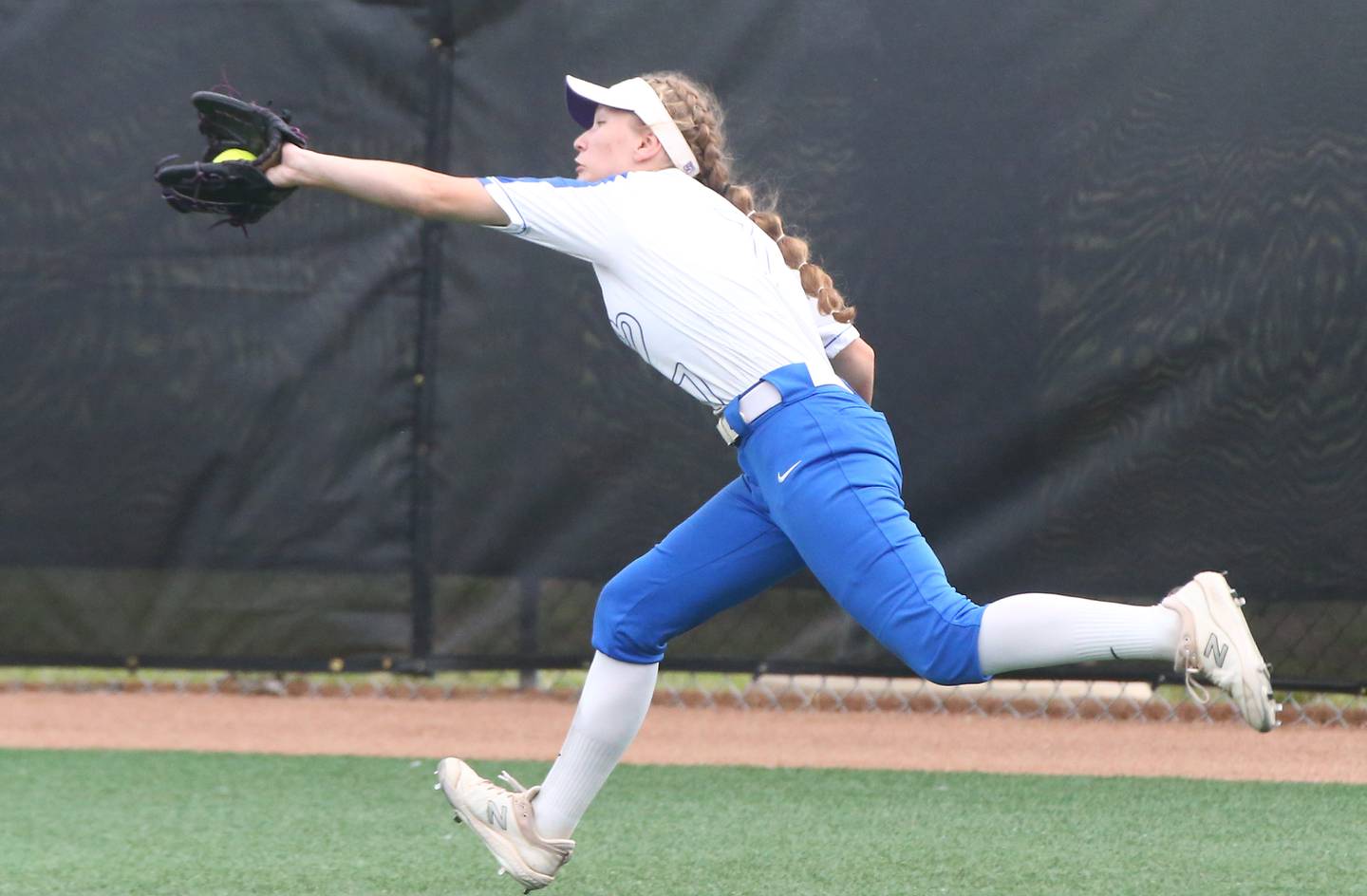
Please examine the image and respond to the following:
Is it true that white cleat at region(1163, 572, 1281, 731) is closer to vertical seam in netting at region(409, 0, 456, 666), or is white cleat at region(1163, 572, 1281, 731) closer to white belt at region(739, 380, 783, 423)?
white belt at region(739, 380, 783, 423)

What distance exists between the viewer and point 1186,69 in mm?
5492

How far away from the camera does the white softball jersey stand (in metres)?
3.05

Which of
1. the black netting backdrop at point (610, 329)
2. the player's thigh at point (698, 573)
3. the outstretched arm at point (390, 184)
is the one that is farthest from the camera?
the black netting backdrop at point (610, 329)

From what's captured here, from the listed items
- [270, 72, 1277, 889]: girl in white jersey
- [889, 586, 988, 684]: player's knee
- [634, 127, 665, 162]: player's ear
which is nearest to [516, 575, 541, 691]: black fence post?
[270, 72, 1277, 889]: girl in white jersey

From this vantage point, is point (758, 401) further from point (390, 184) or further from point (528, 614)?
point (528, 614)

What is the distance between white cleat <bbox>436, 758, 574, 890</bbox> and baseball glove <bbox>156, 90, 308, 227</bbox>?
1.19 m

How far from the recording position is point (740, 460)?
314 cm

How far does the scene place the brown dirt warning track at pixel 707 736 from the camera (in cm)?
512

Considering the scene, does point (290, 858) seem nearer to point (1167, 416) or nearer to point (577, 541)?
point (577, 541)

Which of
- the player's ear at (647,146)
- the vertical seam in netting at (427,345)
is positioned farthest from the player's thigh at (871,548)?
the vertical seam in netting at (427,345)

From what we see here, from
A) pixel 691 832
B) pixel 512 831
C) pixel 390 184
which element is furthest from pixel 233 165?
pixel 691 832

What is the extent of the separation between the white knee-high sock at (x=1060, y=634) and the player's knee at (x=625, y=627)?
699mm

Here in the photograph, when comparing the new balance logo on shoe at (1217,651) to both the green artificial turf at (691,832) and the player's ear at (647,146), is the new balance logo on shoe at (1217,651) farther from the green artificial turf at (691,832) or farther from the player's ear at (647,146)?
the player's ear at (647,146)

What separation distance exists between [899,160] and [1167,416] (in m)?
1.18
